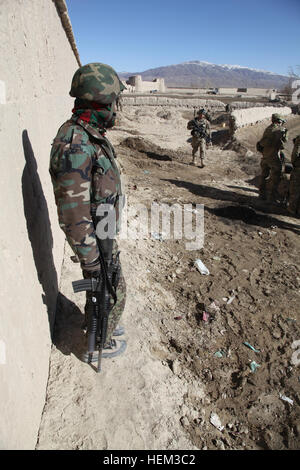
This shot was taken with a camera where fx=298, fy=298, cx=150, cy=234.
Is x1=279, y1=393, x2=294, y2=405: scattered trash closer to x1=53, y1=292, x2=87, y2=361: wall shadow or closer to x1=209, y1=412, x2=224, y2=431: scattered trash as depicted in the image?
x1=209, y1=412, x2=224, y2=431: scattered trash

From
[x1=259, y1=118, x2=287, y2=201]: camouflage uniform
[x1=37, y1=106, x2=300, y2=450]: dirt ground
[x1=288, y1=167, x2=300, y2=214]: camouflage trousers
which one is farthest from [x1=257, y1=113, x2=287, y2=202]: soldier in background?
[x1=37, y1=106, x2=300, y2=450]: dirt ground

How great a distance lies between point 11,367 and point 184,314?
206 cm

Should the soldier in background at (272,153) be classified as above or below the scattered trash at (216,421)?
above

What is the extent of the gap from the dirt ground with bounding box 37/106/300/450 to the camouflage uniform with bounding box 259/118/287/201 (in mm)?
1591

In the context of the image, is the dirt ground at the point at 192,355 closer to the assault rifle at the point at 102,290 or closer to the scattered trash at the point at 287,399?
the scattered trash at the point at 287,399

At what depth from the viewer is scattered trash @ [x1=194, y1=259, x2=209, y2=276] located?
12.4 ft

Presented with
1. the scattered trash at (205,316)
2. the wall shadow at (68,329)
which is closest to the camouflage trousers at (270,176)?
the scattered trash at (205,316)

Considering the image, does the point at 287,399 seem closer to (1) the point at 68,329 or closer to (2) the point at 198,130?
(1) the point at 68,329

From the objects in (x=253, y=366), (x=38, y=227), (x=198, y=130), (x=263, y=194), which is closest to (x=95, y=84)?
(x=38, y=227)

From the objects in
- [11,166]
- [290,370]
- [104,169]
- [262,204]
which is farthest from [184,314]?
[262,204]

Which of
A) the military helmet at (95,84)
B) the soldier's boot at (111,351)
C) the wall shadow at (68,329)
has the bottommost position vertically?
the soldier's boot at (111,351)

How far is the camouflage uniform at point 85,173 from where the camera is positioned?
1459mm

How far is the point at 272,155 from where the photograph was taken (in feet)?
20.3

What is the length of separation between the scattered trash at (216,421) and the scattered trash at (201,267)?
1.86m
